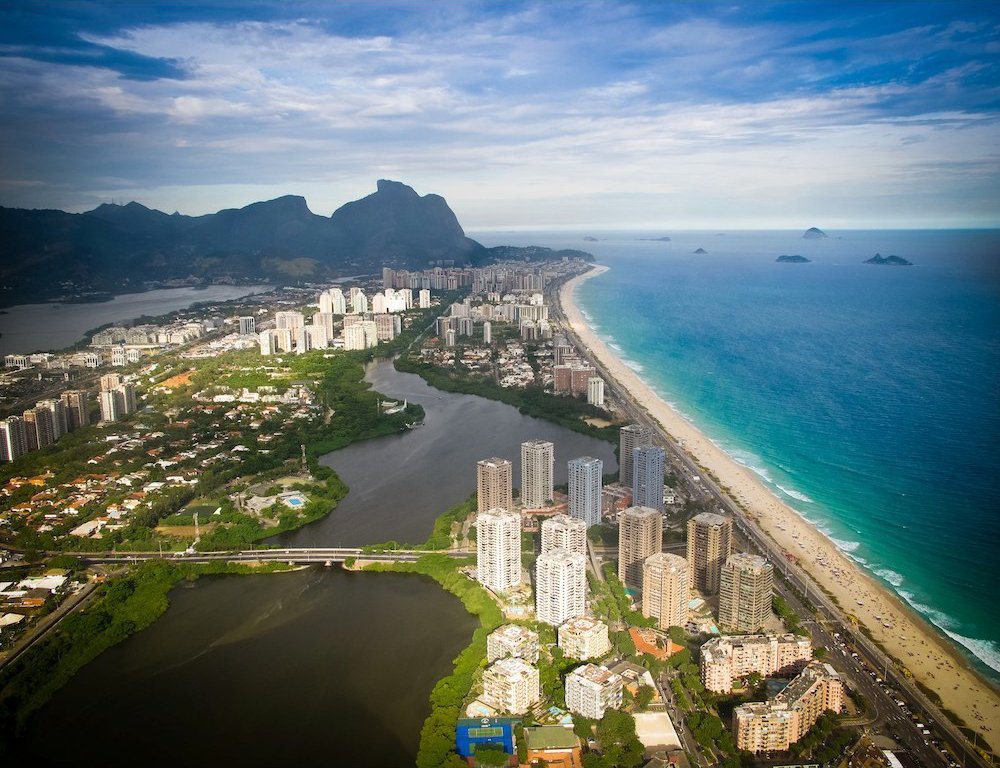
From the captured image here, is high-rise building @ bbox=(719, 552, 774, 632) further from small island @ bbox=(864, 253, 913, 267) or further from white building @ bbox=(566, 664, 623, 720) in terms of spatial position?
small island @ bbox=(864, 253, 913, 267)

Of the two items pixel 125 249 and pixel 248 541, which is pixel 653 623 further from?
pixel 125 249

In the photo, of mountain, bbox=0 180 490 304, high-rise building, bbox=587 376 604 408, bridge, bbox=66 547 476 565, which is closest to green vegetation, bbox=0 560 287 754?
bridge, bbox=66 547 476 565

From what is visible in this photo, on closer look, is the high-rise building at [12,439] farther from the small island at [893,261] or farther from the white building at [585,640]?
the small island at [893,261]

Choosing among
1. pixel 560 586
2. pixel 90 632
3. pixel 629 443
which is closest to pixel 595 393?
pixel 629 443

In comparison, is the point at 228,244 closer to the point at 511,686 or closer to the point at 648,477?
the point at 648,477

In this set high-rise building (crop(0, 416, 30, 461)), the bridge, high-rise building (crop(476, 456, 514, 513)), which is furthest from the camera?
high-rise building (crop(0, 416, 30, 461))
